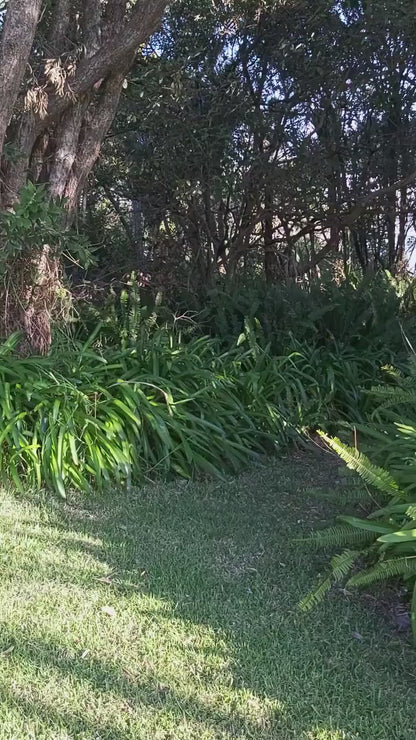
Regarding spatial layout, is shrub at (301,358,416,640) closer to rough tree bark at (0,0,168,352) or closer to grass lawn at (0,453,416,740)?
grass lawn at (0,453,416,740)

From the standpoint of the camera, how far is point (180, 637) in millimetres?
2596

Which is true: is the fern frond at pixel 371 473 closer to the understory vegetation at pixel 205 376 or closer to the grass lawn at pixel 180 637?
the understory vegetation at pixel 205 376

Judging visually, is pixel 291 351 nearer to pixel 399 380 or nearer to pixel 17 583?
pixel 399 380

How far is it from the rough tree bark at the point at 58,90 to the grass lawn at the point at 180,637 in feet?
8.41

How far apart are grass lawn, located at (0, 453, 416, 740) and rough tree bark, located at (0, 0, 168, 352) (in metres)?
2.56

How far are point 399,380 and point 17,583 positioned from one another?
8.38 feet

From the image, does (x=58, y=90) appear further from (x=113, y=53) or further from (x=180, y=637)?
(x=180, y=637)

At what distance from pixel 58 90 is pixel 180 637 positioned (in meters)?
4.35

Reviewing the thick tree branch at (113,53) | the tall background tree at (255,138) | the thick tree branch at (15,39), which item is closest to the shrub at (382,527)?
the thick tree branch at (15,39)

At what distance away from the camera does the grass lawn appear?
214 centimetres

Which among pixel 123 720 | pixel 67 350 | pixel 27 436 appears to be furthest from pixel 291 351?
pixel 123 720

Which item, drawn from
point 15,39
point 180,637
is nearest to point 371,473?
Result: point 180,637

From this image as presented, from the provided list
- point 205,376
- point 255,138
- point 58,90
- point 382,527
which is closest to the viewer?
point 382,527

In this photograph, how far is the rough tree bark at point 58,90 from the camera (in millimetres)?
4734
